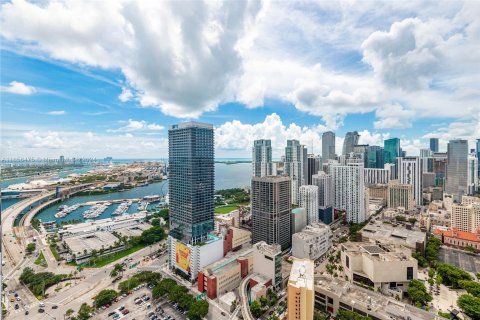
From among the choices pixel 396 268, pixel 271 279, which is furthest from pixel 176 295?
pixel 396 268

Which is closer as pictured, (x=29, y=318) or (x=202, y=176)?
(x=29, y=318)

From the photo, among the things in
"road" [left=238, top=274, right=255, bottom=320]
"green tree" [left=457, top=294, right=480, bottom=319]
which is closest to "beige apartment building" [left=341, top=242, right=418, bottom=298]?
"green tree" [left=457, top=294, right=480, bottom=319]

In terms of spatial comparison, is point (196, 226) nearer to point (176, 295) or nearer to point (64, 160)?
point (176, 295)

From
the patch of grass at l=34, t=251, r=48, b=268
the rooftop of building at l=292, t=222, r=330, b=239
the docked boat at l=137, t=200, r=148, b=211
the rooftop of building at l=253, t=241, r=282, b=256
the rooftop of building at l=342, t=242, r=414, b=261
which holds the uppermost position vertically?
the rooftop of building at l=253, t=241, r=282, b=256

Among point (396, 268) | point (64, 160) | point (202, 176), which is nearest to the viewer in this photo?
point (396, 268)

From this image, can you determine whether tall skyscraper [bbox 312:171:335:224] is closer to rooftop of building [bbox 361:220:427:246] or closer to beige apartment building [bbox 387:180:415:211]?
rooftop of building [bbox 361:220:427:246]

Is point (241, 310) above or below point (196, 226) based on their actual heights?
below

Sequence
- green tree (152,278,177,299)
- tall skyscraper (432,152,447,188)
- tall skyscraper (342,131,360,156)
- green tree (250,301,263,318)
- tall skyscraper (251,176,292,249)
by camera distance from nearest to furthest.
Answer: green tree (250,301,263,318)
green tree (152,278,177,299)
tall skyscraper (251,176,292,249)
tall skyscraper (432,152,447,188)
tall skyscraper (342,131,360,156)
